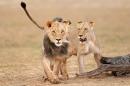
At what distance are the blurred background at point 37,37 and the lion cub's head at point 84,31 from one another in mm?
645

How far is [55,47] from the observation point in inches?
426

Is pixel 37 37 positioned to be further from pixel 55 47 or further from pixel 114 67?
pixel 55 47

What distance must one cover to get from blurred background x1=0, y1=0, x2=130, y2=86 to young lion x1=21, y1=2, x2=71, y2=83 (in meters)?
0.22

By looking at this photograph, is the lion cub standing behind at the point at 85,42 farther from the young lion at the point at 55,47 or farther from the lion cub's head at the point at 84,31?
the young lion at the point at 55,47

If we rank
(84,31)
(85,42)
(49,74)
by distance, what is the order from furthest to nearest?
1. (85,42)
2. (84,31)
3. (49,74)

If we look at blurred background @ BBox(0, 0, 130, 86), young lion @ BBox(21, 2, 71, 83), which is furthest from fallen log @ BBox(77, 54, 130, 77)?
young lion @ BBox(21, 2, 71, 83)

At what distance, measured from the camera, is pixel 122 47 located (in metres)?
19.5

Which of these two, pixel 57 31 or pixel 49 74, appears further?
pixel 49 74

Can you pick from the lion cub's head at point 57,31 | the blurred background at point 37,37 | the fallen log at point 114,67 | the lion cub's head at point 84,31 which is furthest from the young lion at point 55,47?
the fallen log at point 114,67

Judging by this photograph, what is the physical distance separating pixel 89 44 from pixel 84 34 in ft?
1.28

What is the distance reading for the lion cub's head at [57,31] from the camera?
34.6 feet

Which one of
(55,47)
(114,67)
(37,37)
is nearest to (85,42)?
(114,67)

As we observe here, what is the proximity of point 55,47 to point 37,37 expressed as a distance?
13.3 m

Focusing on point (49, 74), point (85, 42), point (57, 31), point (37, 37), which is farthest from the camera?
point (37, 37)
